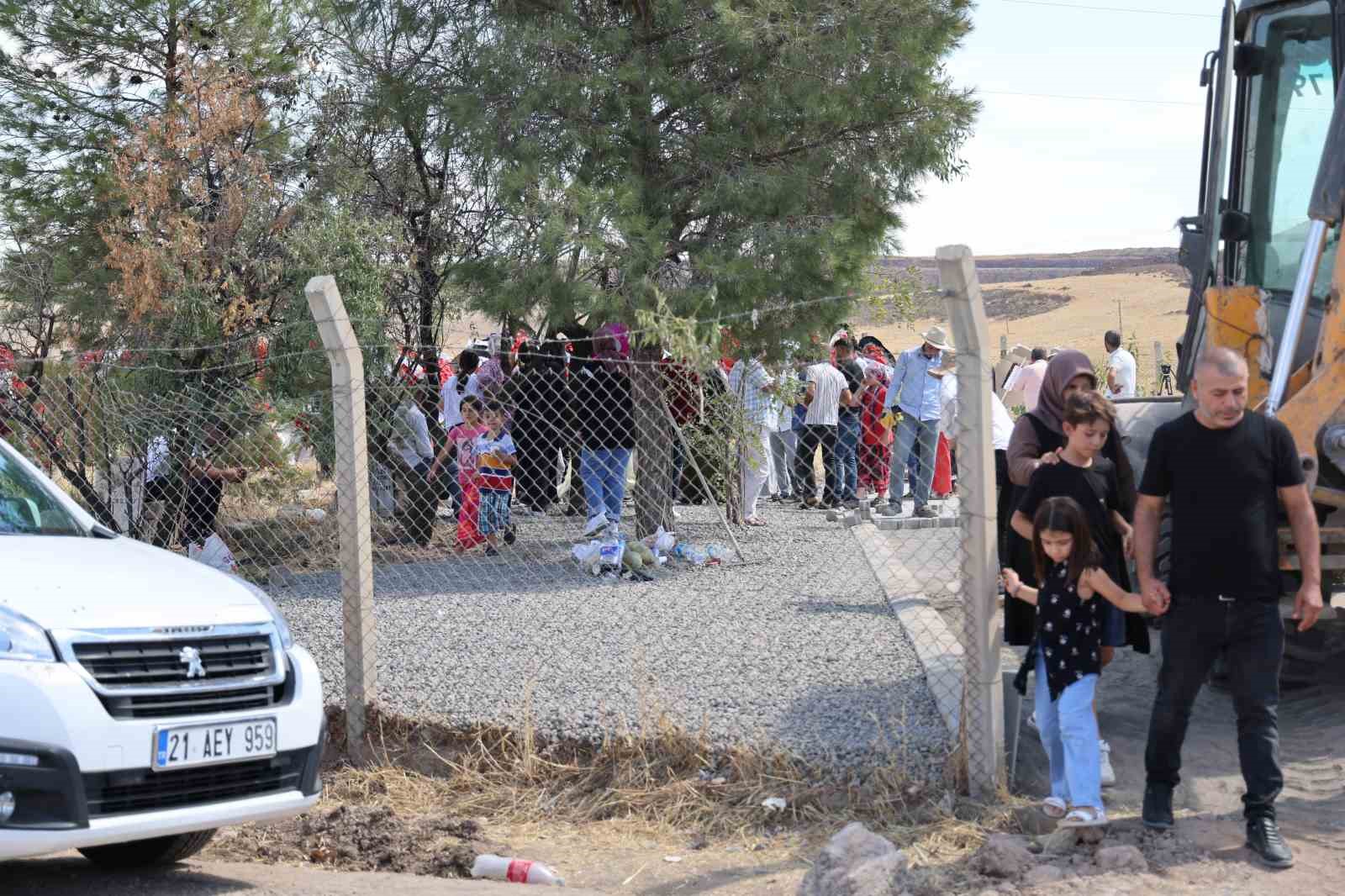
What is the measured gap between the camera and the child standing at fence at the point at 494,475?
11578 mm

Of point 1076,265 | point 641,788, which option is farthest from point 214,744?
point 1076,265

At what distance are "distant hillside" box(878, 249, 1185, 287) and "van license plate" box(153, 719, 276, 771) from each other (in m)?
74.8

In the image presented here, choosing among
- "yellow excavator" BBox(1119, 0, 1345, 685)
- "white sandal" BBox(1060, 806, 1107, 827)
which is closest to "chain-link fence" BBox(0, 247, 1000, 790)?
"white sandal" BBox(1060, 806, 1107, 827)

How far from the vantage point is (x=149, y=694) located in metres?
4.84

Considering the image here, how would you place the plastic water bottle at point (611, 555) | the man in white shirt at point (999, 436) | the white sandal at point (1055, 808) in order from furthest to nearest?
the plastic water bottle at point (611, 555)
the man in white shirt at point (999, 436)
the white sandal at point (1055, 808)

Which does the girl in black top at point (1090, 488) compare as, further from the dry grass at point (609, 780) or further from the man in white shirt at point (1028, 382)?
the man in white shirt at point (1028, 382)

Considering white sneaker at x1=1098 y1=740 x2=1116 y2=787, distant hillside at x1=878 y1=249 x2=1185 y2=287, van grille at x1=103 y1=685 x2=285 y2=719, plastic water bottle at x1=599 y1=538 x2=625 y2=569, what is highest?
distant hillside at x1=878 y1=249 x2=1185 y2=287

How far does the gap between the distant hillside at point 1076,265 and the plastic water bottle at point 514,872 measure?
7416 centimetres

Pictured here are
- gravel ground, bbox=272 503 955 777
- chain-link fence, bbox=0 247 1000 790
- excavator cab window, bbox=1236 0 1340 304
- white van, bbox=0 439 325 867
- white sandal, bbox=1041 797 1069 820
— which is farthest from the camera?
excavator cab window, bbox=1236 0 1340 304

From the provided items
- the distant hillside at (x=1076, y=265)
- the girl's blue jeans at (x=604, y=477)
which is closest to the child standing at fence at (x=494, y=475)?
the girl's blue jeans at (x=604, y=477)

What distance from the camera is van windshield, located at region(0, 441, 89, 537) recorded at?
19.0ft

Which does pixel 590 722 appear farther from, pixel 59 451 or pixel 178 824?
pixel 59 451

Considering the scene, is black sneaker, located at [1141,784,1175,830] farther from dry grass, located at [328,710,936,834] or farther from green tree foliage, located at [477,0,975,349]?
green tree foliage, located at [477,0,975,349]

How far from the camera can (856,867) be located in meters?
4.95
